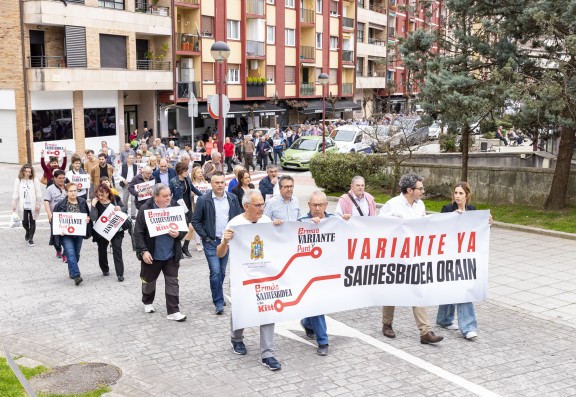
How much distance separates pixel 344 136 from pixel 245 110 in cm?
1343

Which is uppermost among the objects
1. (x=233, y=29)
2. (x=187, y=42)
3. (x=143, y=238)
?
(x=233, y=29)

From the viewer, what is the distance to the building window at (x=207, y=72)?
4446 centimetres

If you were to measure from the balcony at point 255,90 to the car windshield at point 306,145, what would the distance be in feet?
52.2

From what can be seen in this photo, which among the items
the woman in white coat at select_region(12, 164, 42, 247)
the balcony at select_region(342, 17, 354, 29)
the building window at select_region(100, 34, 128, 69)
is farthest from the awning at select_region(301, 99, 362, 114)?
the woman in white coat at select_region(12, 164, 42, 247)

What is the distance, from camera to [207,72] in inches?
1768

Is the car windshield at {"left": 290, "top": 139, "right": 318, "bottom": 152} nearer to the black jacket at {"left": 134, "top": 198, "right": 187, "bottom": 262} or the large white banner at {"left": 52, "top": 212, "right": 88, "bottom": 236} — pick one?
the large white banner at {"left": 52, "top": 212, "right": 88, "bottom": 236}

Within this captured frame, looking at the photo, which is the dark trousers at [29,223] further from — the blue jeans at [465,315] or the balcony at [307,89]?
the balcony at [307,89]

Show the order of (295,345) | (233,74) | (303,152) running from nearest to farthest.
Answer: (295,345) < (303,152) < (233,74)

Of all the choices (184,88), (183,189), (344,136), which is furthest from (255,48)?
(183,189)

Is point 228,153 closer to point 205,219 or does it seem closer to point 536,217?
point 536,217

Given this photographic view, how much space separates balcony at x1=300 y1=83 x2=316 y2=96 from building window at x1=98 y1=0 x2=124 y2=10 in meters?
19.7

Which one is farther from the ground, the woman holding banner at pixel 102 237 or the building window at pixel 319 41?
the building window at pixel 319 41

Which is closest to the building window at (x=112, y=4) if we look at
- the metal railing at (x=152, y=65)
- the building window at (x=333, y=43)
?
the metal railing at (x=152, y=65)

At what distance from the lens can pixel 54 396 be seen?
6.61 m
